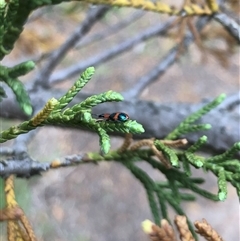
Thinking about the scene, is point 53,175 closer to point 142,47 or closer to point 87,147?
point 87,147

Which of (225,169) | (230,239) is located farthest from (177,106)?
(230,239)

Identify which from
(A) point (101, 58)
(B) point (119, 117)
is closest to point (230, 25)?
(B) point (119, 117)

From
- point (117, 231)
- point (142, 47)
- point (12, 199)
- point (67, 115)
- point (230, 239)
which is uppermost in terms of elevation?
point (67, 115)

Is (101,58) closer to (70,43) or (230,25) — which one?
(70,43)

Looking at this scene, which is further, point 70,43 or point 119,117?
point 70,43

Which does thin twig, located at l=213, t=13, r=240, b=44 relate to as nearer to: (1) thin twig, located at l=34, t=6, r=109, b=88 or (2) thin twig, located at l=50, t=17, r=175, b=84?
(1) thin twig, located at l=34, t=6, r=109, b=88

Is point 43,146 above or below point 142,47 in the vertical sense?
below

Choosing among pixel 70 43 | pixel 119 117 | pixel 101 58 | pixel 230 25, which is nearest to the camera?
pixel 119 117

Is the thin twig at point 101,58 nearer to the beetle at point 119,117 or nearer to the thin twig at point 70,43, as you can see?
the thin twig at point 70,43

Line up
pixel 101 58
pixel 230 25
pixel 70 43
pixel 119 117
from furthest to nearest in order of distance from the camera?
1. pixel 101 58
2. pixel 70 43
3. pixel 230 25
4. pixel 119 117

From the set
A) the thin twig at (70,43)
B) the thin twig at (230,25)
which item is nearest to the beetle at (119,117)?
the thin twig at (230,25)

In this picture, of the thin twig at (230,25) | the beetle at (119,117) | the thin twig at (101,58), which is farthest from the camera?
the thin twig at (101,58)
